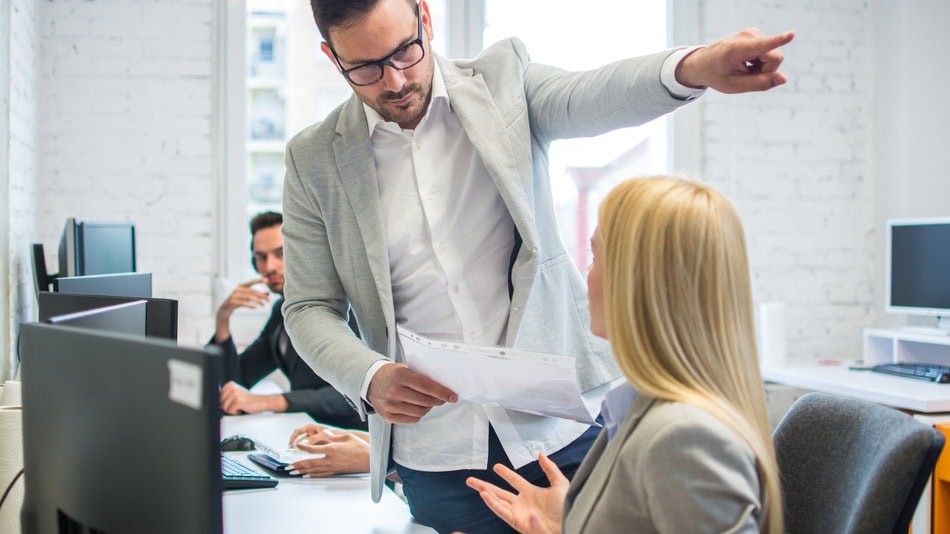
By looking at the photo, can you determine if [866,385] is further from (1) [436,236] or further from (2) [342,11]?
(2) [342,11]

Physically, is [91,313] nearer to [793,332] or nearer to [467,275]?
[467,275]

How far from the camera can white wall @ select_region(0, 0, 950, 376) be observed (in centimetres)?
350

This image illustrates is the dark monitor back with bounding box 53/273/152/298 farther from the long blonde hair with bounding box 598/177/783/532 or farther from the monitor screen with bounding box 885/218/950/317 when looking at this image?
the monitor screen with bounding box 885/218/950/317

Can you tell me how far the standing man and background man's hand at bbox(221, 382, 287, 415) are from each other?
119 cm

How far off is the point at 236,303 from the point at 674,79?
2.47 m

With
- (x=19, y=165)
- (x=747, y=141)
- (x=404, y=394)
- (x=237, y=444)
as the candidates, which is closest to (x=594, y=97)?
(x=404, y=394)

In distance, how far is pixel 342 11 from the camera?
4.53ft

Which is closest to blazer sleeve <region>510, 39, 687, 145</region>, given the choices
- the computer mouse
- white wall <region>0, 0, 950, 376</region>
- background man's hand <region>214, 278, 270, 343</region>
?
the computer mouse

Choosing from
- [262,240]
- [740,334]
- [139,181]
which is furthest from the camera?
[139,181]

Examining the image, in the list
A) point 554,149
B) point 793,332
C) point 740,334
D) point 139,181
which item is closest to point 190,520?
point 740,334

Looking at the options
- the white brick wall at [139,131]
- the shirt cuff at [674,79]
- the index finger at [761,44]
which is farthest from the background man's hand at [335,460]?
the white brick wall at [139,131]

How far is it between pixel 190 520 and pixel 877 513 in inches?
33.5

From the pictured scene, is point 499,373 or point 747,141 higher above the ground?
point 747,141

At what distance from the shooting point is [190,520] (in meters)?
0.71
